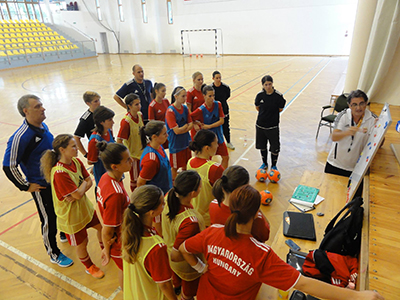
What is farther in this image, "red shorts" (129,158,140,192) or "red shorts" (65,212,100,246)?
"red shorts" (129,158,140,192)

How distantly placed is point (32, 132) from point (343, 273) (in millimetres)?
3268

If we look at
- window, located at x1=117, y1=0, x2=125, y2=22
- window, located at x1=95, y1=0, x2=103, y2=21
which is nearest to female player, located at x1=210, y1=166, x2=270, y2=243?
window, located at x1=117, y1=0, x2=125, y2=22

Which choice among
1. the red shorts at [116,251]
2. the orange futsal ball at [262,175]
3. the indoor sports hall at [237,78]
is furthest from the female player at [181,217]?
the orange futsal ball at [262,175]

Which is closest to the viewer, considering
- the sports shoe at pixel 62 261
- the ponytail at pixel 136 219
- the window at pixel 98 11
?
the ponytail at pixel 136 219

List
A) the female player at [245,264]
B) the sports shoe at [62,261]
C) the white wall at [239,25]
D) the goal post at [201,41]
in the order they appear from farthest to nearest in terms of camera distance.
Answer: the goal post at [201,41] < the white wall at [239,25] < the sports shoe at [62,261] < the female player at [245,264]

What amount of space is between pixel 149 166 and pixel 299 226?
170 cm

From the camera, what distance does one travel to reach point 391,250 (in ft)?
5.69

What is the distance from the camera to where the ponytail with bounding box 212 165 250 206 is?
6.81 feet

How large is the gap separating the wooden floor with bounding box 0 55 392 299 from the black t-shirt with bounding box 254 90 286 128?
110 cm

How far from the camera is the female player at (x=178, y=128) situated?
4.14 metres

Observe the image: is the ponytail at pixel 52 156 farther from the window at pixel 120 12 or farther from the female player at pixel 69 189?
the window at pixel 120 12

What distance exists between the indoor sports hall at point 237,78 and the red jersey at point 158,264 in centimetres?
87

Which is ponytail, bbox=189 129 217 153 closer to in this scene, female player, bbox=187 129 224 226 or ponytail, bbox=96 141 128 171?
female player, bbox=187 129 224 226

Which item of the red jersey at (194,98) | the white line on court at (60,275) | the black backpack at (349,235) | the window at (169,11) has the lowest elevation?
the white line on court at (60,275)
